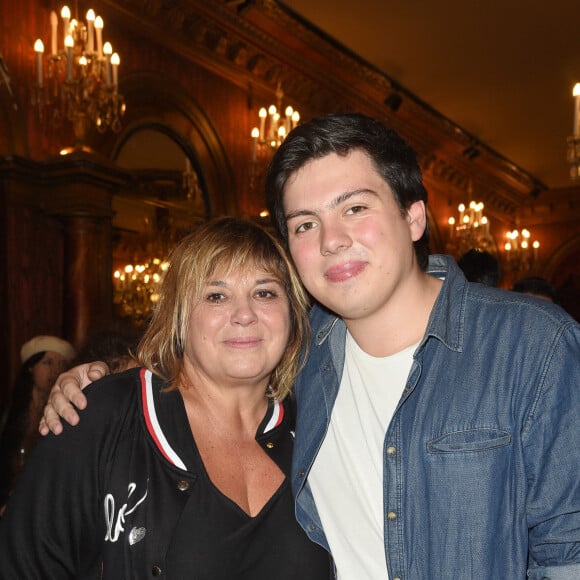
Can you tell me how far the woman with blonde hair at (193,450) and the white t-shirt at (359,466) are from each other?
5.0 inches

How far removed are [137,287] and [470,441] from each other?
504 cm

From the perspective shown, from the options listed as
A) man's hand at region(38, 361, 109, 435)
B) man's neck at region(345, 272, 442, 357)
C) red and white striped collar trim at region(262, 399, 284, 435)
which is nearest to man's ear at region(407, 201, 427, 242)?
man's neck at region(345, 272, 442, 357)

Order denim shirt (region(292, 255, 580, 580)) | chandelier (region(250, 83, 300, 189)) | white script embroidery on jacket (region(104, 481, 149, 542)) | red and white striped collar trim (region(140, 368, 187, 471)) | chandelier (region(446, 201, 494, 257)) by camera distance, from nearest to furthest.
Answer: denim shirt (region(292, 255, 580, 580)) < white script embroidery on jacket (region(104, 481, 149, 542)) < red and white striped collar trim (region(140, 368, 187, 471)) < chandelier (region(250, 83, 300, 189)) < chandelier (region(446, 201, 494, 257))

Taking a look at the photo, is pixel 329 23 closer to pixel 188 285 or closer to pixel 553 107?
pixel 553 107

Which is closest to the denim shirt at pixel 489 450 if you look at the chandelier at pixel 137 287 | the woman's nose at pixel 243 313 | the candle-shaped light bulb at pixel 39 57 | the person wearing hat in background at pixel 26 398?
the woman's nose at pixel 243 313

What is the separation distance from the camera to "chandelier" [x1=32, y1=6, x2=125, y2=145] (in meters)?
5.15

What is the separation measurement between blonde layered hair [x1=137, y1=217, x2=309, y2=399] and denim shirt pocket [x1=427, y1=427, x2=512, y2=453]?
75 centimetres

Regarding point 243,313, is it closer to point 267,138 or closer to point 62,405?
point 62,405

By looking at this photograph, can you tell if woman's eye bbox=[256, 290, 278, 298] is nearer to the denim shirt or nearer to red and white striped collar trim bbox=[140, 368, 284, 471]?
red and white striped collar trim bbox=[140, 368, 284, 471]

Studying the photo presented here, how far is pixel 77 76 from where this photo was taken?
5.20 meters

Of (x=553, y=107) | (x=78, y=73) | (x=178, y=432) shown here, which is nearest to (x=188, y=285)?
(x=178, y=432)

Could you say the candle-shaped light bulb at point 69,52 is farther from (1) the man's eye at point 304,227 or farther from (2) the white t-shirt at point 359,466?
(2) the white t-shirt at point 359,466

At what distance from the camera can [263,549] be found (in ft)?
6.40

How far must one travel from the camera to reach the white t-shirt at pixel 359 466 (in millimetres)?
1853
